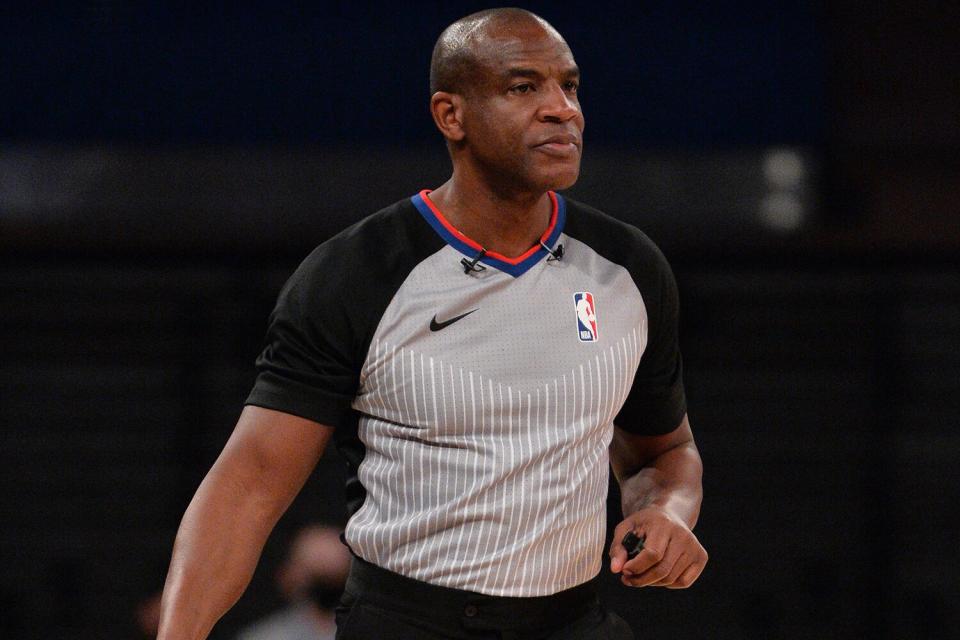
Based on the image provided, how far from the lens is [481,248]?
92.3 inches

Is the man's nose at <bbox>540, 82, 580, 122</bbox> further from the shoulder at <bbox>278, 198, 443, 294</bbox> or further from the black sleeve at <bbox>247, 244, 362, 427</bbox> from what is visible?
the black sleeve at <bbox>247, 244, 362, 427</bbox>

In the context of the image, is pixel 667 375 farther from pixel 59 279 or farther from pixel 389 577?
pixel 59 279

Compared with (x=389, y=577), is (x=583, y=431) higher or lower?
higher

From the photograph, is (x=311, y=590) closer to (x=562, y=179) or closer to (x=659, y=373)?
(x=659, y=373)

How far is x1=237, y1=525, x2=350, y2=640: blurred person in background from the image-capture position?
438 centimetres

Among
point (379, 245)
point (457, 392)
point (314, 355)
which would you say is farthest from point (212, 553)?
point (379, 245)

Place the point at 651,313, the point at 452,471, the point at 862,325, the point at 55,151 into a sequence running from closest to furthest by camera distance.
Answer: the point at 452,471
the point at 651,313
the point at 55,151
the point at 862,325

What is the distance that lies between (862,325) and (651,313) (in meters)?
3.18

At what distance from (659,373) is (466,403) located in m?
0.45

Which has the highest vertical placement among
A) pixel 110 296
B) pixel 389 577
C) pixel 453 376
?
pixel 453 376

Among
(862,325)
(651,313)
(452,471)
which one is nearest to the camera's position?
(452,471)

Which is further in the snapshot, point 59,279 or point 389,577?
point 59,279

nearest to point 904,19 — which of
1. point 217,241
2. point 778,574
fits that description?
point 778,574

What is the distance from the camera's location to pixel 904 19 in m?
5.25
